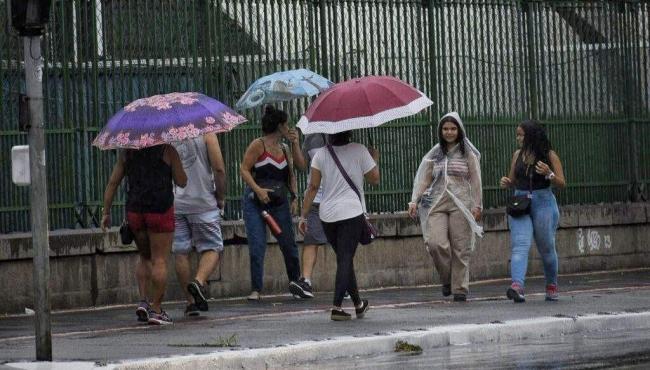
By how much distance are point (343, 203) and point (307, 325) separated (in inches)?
44.7

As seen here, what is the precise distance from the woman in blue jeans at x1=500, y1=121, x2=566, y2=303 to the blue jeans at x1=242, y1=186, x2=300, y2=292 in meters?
2.15

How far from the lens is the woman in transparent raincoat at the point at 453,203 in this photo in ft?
56.5

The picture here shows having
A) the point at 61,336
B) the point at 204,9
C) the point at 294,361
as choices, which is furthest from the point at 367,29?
the point at 294,361

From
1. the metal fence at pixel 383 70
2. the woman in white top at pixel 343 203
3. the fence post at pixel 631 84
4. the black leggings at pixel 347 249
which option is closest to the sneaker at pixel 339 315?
the woman in white top at pixel 343 203

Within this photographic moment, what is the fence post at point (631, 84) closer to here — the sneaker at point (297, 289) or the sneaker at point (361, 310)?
the sneaker at point (297, 289)

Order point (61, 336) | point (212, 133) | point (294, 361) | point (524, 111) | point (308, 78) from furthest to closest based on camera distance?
point (524, 111) → point (308, 78) → point (212, 133) → point (61, 336) → point (294, 361)

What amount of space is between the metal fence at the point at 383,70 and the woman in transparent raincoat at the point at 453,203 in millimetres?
944

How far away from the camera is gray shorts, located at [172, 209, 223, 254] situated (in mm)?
16141

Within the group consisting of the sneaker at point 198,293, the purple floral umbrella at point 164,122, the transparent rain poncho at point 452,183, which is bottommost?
the sneaker at point 198,293

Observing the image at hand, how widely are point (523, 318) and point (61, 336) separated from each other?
3.48 m

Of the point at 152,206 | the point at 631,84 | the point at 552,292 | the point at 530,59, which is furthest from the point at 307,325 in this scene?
the point at 631,84

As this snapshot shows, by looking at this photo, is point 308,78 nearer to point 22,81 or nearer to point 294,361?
point 22,81

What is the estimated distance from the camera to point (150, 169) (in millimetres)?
15023

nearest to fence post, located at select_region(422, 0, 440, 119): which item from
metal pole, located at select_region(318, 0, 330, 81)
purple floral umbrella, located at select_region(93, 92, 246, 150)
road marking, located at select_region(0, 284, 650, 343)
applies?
metal pole, located at select_region(318, 0, 330, 81)
